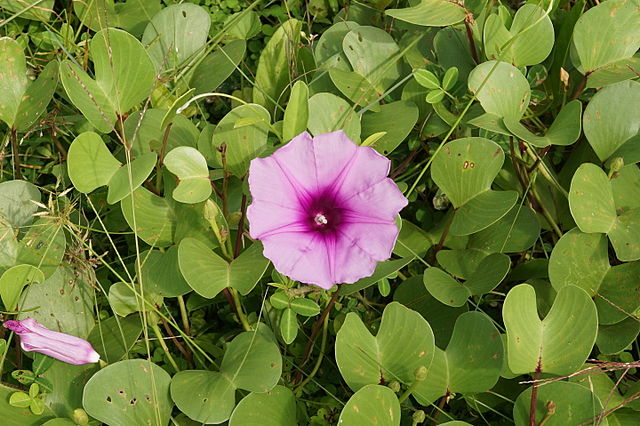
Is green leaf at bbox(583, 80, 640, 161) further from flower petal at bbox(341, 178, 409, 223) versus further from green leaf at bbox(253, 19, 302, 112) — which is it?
green leaf at bbox(253, 19, 302, 112)

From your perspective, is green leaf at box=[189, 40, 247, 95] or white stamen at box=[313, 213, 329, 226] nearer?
white stamen at box=[313, 213, 329, 226]

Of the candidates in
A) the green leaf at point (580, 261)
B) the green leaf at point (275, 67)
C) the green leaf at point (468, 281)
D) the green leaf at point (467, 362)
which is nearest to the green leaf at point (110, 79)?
the green leaf at point (275, 67)

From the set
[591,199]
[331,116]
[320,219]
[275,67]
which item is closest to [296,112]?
[331,116]

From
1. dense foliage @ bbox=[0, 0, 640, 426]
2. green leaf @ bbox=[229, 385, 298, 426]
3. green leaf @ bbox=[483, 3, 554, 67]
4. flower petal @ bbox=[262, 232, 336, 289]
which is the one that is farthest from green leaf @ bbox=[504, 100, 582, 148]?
green leaf @ bbox=[229, 385, 298, 426]

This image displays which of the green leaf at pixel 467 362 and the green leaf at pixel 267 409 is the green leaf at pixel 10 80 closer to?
the green leaf at pixel 267 409

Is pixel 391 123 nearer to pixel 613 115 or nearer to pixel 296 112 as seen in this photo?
pixel 296 112

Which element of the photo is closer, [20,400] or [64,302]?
[20,400]

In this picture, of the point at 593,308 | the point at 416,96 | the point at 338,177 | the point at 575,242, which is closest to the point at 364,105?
the point at 416,96
